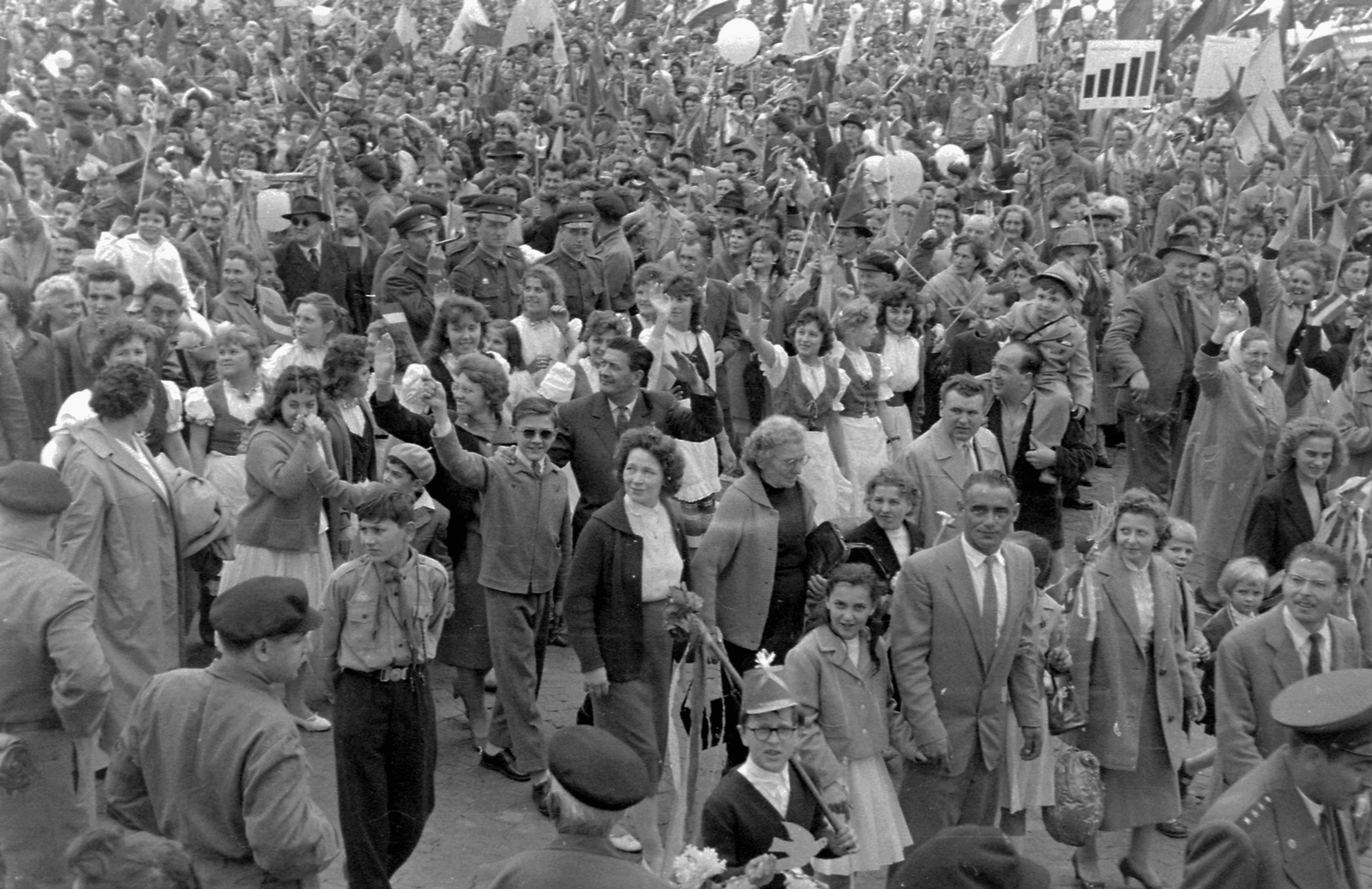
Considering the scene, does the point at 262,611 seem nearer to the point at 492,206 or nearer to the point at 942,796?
the point at 942,796

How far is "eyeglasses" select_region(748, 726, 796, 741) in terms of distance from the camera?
5.39 metres

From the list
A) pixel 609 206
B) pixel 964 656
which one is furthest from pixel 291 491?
pixel 609 206

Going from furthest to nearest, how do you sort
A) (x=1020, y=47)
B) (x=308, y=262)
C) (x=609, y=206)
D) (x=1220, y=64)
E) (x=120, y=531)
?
(x=1020, y=47)
(x=1220, y=64)
(x=609, y=206)
(x=308, y=262)
(x=120, y=531)

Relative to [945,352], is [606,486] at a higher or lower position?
lower

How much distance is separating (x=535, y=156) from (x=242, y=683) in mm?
11983

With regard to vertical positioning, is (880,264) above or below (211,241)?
above

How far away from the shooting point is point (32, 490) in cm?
519

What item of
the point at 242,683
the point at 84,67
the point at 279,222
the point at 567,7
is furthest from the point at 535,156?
the point at 242,683

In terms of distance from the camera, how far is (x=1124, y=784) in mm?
6742

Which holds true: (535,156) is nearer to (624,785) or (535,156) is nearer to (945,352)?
(945,352)

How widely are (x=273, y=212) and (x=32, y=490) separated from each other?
7.74m

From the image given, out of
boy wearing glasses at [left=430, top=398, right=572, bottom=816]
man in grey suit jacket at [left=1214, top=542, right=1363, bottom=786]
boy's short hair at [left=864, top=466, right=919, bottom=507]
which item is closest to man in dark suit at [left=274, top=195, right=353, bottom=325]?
boy wearing glasses at [left=430, top=398, right=572, bottom=816]

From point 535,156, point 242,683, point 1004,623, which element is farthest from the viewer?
point 535,156

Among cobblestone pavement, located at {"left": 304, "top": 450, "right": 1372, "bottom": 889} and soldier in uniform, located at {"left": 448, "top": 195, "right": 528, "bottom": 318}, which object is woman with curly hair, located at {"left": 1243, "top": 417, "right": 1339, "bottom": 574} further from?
soldier in uniform, located at {"left": 448, "top": 195, "right": 528, "bottom": 318}
